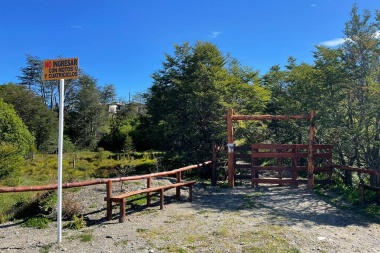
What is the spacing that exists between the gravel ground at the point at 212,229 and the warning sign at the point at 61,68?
2613 millimetres

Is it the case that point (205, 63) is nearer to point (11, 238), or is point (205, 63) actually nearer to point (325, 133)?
point (325, 133)

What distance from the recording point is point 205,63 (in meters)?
15.5

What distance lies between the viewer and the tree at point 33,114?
1375 inches

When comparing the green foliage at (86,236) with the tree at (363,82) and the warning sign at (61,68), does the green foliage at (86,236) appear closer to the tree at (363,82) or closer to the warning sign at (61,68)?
the warning sign at (61,68)

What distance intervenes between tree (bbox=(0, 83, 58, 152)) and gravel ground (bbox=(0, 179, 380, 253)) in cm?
2941

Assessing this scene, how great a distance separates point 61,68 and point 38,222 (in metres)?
3.08

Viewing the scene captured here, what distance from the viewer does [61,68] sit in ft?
17.2

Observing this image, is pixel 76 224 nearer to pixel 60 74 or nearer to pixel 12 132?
pixel 60 74

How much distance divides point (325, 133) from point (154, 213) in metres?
7.17

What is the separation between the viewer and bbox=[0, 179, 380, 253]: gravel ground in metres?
5.22

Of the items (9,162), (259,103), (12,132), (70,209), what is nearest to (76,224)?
(70,209)

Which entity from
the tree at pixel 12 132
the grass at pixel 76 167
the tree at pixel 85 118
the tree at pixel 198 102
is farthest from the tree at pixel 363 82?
the tree at pixel 85 118

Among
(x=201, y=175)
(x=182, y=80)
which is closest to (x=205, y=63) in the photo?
(x=182, y=80)

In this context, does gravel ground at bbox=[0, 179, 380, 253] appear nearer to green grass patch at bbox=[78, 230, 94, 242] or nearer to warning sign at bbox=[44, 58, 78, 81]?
green grass patch at bbox=[78, 230, 94, 242]
